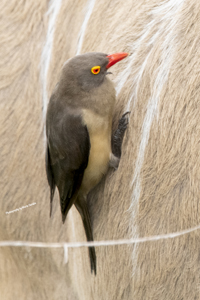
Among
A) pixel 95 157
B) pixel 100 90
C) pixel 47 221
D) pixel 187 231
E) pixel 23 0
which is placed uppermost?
pixel 23 0

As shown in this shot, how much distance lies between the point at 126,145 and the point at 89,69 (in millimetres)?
161

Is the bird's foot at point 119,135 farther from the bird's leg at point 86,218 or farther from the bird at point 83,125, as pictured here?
the bird's leg at point 86,218

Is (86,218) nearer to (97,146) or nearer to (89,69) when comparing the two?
(97,146)

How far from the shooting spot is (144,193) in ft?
2.63

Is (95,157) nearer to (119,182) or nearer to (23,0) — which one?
(119,182)

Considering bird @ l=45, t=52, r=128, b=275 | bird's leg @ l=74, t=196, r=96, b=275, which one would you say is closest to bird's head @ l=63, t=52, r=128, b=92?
bird @ l=45, t=52, r=128, b=275

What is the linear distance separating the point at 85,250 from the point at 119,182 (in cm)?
22

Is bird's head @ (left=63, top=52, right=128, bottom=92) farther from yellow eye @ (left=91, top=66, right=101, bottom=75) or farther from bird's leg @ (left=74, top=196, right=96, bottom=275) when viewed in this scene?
bird's leg @ (left=74, top=196, right=96, bottom=275)

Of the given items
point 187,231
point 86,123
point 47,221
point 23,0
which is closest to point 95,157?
point 86,123

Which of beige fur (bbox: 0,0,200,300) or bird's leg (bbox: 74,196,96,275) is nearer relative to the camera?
beige fur (bbox: 0,0,200,300)

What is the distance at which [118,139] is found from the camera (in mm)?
854

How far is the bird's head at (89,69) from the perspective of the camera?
0.81m

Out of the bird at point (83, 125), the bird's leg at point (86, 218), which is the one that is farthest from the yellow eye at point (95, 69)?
the bird's leg at point (86, 218)

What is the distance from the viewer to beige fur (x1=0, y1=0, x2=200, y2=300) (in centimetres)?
75
